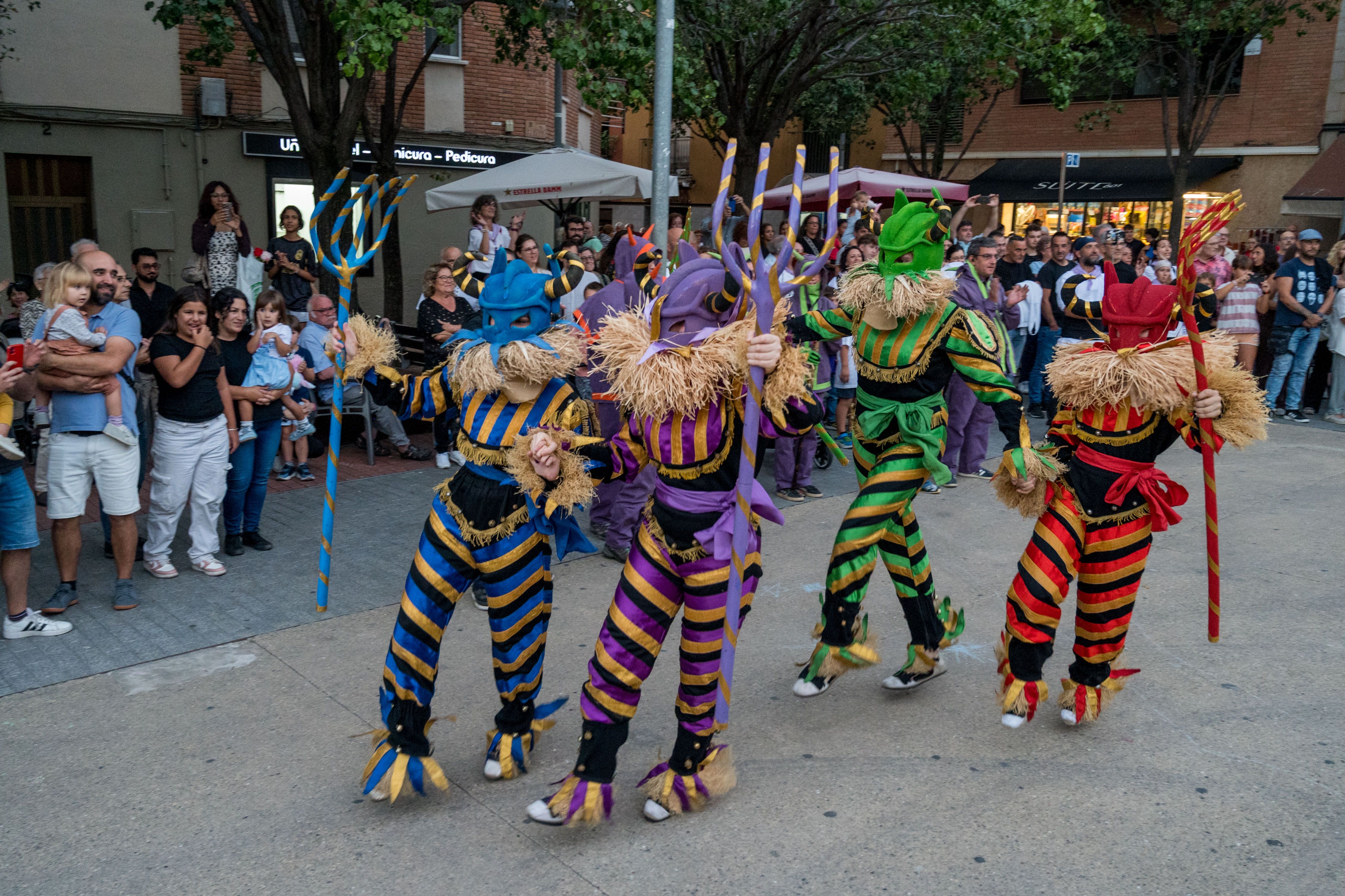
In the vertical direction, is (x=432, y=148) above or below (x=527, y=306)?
above

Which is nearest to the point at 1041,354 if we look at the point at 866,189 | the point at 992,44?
the point at 992,44

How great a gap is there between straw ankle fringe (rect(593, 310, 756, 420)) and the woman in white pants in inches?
136

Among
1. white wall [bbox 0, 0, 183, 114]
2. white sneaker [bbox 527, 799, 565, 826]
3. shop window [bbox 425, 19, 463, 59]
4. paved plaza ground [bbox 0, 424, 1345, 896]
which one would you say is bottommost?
paved plaza ground [bbox 0, 424, 1345, 896]

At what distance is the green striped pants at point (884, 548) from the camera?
4.67 meters

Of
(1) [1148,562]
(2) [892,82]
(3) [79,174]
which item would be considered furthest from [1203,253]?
(3) [79,174]

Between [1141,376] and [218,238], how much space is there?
297 inches

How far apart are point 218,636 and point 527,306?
9.02 ft

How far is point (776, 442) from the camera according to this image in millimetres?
8312

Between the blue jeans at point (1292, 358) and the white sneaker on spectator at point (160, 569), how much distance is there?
1123 cm

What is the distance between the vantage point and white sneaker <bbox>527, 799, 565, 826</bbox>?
360 cm

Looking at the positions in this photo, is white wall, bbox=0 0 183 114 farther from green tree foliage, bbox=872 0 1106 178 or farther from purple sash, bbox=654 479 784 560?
purple sash, bbox=654 479 784 560

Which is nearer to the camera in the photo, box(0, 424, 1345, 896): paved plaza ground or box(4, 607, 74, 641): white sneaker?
box(0, 424, 1345, 896): paved plaza ground

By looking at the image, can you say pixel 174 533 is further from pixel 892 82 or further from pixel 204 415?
pixel 892 82

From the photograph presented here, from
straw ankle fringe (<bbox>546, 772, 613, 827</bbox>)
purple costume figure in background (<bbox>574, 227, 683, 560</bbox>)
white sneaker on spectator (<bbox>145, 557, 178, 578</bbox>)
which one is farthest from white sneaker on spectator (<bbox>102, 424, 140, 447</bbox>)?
straw ankle fringe (<bbox>546, 772, 613, 827</bbox>)
